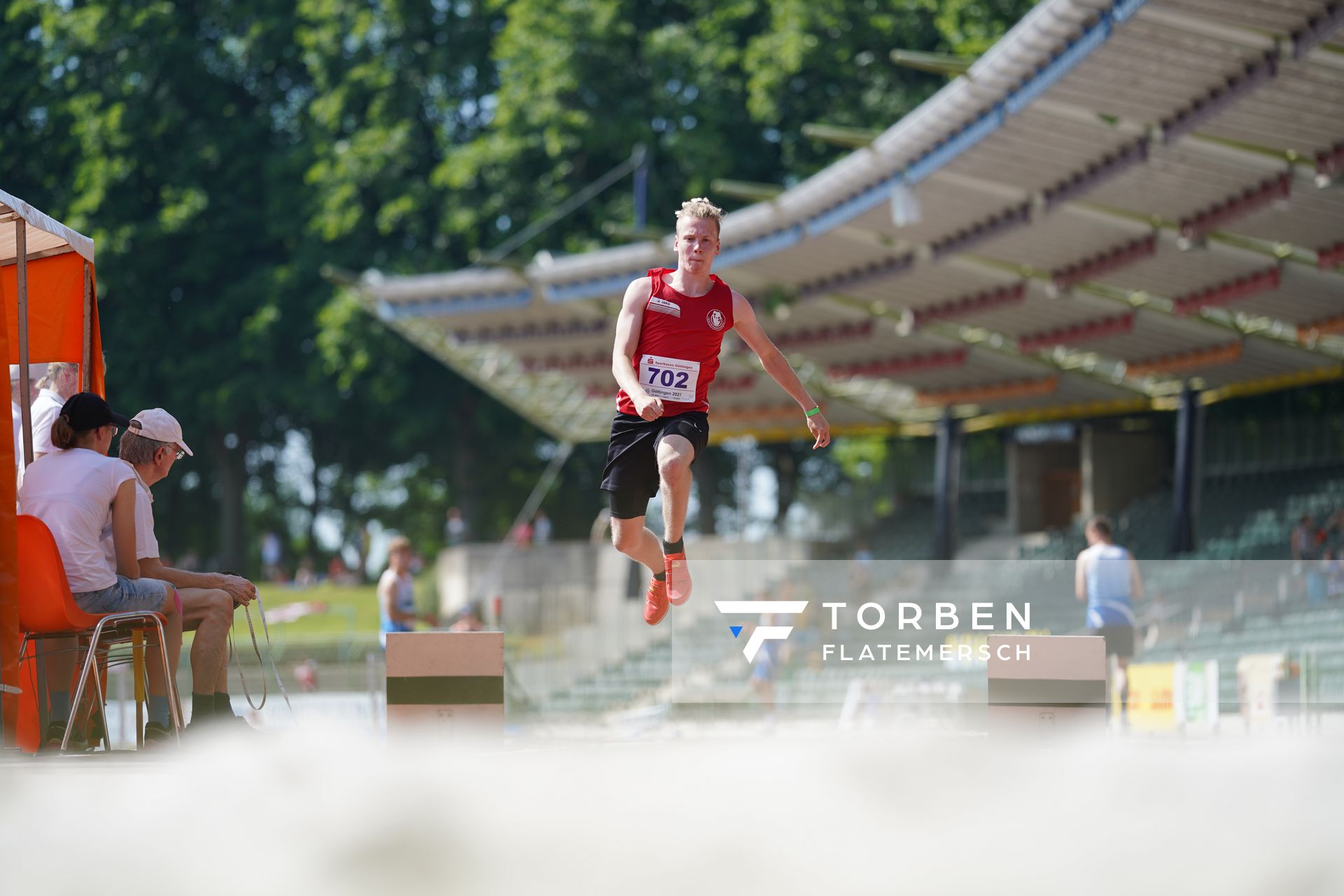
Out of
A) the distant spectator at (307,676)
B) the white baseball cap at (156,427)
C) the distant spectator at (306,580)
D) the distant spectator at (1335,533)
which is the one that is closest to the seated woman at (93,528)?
the white baseball cap at (156,427)

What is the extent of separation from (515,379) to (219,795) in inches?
1151

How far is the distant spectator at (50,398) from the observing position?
8.16 meters

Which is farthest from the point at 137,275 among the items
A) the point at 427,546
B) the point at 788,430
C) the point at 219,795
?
the point at 219,795

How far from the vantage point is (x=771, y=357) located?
787cm

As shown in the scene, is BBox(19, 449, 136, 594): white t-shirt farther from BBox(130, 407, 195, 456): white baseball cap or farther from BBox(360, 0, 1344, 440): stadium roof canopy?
BBox(360, 0, 1344, 440): stadium roof canopy

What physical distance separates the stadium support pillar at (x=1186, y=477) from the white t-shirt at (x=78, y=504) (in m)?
22.5

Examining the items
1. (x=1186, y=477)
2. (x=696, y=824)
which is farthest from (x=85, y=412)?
(x=1186, y=477)

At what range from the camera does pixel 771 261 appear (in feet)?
84.2

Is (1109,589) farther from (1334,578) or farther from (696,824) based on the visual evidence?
(696,824)

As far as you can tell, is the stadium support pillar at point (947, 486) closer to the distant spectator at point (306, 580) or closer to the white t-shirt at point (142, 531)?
the distant spectator at point (306, 580)

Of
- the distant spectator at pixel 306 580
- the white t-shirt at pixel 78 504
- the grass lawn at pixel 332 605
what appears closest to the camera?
the white t-shirt at pixel 78 504

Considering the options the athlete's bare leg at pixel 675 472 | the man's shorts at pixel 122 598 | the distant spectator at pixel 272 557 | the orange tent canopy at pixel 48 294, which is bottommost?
the distant spectator at pixel 272 557

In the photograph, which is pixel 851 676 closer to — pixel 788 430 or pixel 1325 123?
pixel 1325 123

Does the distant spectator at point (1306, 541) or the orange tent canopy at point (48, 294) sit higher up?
the orange tent canopy at point (48, 294)
